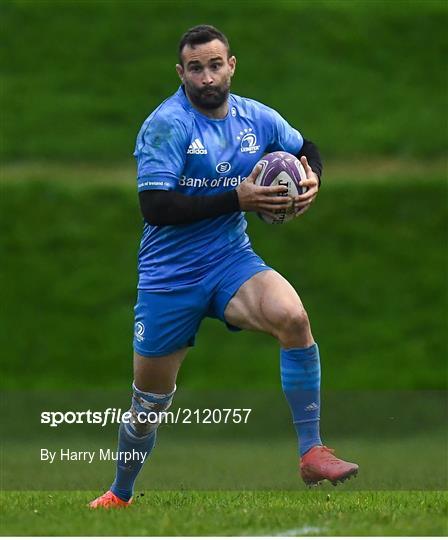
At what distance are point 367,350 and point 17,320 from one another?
20.6 ft

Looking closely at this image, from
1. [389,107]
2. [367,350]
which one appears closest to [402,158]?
[389,107]

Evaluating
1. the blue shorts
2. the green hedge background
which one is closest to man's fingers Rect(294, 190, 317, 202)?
the blue shorts

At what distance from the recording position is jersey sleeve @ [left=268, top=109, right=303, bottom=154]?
9.62 m

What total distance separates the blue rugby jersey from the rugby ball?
0.95ft

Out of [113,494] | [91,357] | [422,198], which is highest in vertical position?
[113,494]

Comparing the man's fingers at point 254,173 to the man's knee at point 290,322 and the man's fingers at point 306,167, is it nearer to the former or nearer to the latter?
the man's fingers at point 306,167

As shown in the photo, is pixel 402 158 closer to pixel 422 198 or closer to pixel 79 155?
pixel 422 198

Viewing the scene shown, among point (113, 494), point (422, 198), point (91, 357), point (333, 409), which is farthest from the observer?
point (422, 198)

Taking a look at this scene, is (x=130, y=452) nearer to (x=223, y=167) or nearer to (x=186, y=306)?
(x=186, y=306)

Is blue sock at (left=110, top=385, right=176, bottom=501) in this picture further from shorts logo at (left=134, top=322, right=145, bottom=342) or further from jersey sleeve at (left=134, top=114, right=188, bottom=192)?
jersey sleeve at (left=134, top=114, right=188, bottom=192)

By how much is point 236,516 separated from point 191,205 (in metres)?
2.03

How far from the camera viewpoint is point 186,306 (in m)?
9.23

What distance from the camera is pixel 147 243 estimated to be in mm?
9477

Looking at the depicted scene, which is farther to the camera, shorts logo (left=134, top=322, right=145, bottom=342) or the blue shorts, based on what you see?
shorts logo (left=134, top=322, right=145, bottom=342)
